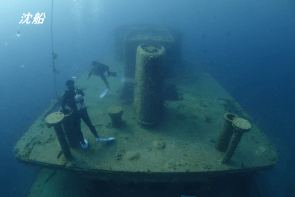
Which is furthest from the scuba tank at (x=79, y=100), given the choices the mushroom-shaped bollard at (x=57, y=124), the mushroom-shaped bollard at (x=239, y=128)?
the mushroom-shaped bollard at (x=239, y=128)

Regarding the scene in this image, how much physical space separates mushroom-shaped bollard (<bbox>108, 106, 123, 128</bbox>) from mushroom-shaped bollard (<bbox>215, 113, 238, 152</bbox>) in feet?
9.95

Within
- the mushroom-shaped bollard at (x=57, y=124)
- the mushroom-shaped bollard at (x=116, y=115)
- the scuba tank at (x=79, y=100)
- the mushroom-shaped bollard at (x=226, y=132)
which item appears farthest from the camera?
the mushroom-shaped bollard at (x=116, y=115)

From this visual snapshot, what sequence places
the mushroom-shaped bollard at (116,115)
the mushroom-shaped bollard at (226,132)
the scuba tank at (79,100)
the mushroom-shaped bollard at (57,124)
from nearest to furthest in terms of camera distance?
1. the mushroom-shaped bollard at (57,124)
2. the mushroom-shaped bollard at (226,132)
3. the scuba tank at (79,100)
4. the mushroom-shaped bollard at (116,115)

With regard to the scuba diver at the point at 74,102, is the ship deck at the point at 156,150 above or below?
below

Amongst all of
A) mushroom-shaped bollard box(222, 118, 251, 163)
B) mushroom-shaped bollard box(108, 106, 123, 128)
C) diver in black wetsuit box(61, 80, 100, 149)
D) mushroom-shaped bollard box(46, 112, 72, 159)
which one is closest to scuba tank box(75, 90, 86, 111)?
diver in black wetsuit box(61, 80, 100, 149)

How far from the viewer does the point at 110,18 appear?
100 m

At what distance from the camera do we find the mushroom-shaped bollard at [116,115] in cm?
459

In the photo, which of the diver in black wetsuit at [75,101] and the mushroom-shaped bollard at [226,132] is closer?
the mushroom-shaped bollard at [226,132]

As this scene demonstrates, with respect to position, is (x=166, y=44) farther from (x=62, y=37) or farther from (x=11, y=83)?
(x=62, y=37)

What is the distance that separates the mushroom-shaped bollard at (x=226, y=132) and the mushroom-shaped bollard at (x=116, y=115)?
303 centimetres

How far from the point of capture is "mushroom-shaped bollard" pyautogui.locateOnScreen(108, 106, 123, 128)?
15.1 feet

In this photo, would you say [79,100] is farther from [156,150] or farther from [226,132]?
[226,132]

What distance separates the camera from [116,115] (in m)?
4.61

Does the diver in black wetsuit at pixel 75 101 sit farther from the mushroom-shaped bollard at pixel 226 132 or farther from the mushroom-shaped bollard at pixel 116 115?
the mushroom-shaped bollard at pixel 226 132
